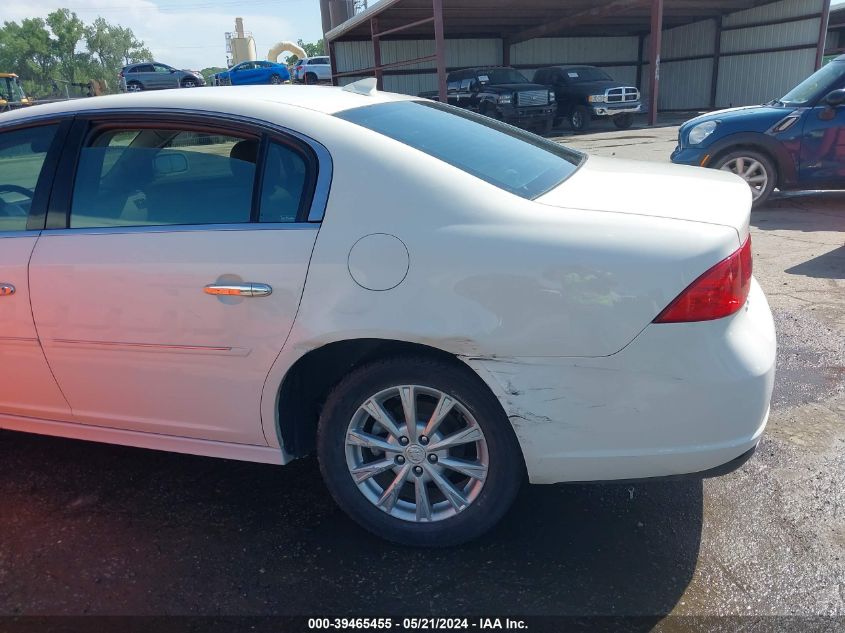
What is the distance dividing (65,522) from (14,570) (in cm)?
30

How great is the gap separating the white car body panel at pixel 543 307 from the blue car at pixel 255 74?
119 ft

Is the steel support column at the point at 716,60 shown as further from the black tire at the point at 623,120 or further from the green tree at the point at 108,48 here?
the green tree at the point at 108,48

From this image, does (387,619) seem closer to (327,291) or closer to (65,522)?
(327,291)

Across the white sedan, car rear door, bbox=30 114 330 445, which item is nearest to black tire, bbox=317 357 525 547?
the white sedan

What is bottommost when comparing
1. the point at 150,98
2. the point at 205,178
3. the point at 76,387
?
the point at 76,387

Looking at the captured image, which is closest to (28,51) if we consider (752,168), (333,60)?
(333,60)

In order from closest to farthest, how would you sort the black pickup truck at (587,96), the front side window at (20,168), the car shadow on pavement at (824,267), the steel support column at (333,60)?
the front side window at (20,168) → the car shadow on pavement at (824,267) → the black pickup truck at (587,96) → the steel support column at (333,60)

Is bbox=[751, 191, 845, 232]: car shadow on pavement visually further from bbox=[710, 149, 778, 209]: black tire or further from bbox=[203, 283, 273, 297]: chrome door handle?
bbox=[203, 283, 273, 297]: chrome door handle

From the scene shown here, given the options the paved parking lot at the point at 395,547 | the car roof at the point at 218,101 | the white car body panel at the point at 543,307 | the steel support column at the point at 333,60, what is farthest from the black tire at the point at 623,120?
the white car body panel at the point at 543,307

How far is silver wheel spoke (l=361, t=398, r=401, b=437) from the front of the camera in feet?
8.13

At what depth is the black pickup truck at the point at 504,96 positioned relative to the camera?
19.0 m

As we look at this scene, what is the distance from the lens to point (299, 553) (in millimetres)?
2600

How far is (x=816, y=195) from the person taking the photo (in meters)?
9.25

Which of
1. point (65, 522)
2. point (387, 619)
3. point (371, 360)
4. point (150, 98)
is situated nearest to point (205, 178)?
point (150, 98)
